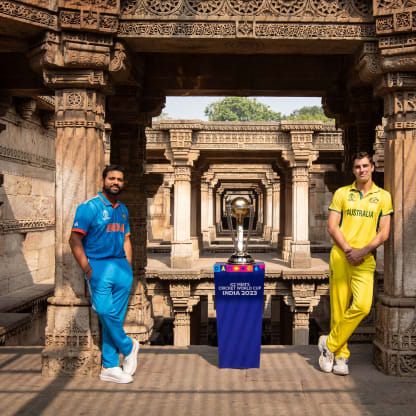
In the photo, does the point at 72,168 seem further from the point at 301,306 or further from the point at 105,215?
the point at 301,306

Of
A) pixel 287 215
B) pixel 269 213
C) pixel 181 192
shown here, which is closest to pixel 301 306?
pixel 181 192

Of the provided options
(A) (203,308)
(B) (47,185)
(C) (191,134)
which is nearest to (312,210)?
(A) (203,308)

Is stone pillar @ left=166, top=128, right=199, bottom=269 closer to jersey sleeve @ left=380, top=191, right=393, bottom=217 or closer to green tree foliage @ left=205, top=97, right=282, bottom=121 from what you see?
jersey sleeve @ left=380, top=191, right=393, bottom=217

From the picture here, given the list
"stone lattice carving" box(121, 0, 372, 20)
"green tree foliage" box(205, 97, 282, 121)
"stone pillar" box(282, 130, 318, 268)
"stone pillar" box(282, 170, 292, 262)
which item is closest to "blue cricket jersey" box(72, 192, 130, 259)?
"stone lattice carving" box(121, 0, 372, 20)

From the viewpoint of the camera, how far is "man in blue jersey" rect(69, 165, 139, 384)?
3.29 meters

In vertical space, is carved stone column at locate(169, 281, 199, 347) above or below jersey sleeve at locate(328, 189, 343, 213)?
below

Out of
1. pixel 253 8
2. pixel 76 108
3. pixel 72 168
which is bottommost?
pixel 72 168

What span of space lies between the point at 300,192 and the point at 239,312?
9168 mm

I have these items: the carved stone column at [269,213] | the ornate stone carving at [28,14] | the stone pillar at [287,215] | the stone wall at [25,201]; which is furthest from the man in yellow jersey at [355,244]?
the carved stone column at [269,213]

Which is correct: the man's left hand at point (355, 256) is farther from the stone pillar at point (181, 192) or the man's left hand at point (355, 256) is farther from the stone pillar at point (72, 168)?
the stone pillar at point (181, 192)

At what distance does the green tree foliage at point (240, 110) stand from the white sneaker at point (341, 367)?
53531mm

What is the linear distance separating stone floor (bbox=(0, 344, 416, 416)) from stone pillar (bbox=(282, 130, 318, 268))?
7989 mm

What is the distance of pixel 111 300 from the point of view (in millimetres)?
3334

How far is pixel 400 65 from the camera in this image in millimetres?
Result: 3584
